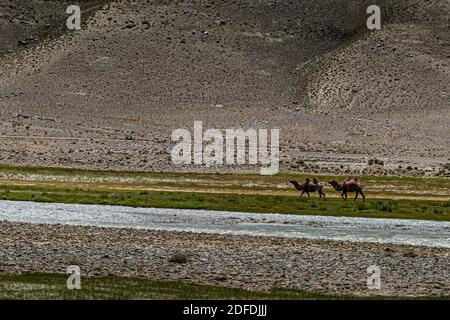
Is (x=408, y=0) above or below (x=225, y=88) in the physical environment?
above

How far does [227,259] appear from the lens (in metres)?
33.5

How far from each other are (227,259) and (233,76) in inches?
4708

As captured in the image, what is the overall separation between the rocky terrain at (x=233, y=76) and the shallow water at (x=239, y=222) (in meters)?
42.9

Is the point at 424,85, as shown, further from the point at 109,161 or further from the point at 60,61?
the point at 109,161

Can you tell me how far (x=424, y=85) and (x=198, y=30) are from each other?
123ft

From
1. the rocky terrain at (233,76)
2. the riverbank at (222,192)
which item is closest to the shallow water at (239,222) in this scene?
the riverbank at (222,192)

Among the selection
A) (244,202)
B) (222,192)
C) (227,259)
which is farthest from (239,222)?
(222,192)

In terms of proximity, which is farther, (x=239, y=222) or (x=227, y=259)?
(x=239, y=222)

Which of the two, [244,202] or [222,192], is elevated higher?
[222,192]

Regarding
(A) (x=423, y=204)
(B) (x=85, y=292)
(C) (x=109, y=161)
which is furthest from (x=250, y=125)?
(B) (x=85, y=292)

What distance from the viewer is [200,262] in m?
32.7

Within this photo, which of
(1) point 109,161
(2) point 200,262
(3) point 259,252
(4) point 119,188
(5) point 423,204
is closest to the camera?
(2) point 200,262

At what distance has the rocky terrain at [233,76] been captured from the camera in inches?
4562

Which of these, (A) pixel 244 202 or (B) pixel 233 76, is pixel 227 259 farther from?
(B) pixel 233 76
